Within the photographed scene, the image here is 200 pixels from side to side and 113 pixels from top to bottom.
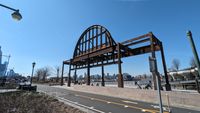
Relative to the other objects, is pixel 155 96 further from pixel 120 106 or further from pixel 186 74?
pixel 186 74

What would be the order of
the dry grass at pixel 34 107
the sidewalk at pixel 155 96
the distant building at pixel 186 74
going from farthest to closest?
the distant building at pixel 186 74
the sidewalk at pixel 155 96
the dry grass at pixel 34 107

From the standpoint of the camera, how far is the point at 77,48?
33.5 meters

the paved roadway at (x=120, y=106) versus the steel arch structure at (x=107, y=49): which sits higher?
the steel arch structure at (x=107, y=49)

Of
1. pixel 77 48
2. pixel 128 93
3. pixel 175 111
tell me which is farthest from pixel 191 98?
pixel 77 48

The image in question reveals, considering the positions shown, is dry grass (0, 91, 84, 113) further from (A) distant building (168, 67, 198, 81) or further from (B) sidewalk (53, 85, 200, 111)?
(A) distant building (168, 67, 198, 81)

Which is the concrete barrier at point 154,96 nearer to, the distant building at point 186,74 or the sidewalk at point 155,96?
the sidewalk at point 155,96

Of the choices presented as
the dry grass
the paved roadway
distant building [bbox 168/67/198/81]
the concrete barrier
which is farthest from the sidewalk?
distant building [bbox 168/67/198/81]

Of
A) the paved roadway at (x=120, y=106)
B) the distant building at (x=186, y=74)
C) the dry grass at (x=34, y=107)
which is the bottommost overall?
the paved roadway at (x=120, y=106)

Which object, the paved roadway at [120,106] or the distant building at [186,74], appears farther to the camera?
the distant building at [186,74]

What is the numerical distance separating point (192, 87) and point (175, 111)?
57.6ft

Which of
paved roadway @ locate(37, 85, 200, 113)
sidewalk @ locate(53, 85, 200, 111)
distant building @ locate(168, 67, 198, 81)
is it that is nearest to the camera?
paved roadway @ locate(37, 85, 200, 113)

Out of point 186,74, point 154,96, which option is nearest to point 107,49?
point 154,96

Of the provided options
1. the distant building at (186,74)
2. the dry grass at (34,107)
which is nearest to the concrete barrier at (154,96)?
the dry grass at (34,107)

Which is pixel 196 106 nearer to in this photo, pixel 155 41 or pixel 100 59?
pixel 155 41
